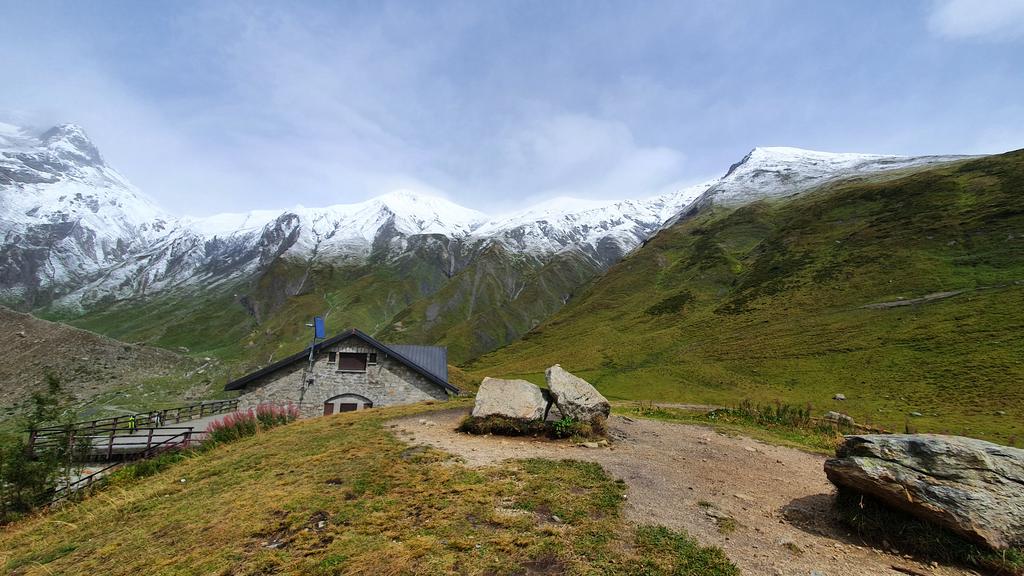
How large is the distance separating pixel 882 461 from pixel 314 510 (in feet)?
45.2

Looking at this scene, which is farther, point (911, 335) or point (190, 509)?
point (911, 335)

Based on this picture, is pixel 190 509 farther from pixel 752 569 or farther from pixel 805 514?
Answer: pixel 805 514

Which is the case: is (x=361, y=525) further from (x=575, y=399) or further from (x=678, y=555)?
(x=575, y=399)

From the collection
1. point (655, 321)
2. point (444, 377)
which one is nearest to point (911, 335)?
point (655, 321)

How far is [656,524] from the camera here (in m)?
9.55

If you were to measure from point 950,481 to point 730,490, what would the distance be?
498 centimetres

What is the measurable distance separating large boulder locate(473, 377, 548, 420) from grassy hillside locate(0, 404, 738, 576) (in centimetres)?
462

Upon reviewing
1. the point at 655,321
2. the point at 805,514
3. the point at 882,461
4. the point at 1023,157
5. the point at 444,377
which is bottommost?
the point at 805,514

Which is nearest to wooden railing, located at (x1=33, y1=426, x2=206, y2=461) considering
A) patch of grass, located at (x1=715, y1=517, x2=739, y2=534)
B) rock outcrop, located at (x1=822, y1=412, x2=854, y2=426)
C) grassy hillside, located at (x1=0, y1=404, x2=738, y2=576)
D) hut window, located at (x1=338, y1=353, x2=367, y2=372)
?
grassy hillside, located at (x1=0, y1=404, x2=738, y2=576)

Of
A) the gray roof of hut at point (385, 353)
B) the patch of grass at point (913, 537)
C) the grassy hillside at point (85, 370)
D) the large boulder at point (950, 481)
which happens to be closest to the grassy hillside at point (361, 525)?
the patch of grass at point (913, 537)

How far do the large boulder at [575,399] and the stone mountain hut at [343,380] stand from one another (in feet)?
58.9

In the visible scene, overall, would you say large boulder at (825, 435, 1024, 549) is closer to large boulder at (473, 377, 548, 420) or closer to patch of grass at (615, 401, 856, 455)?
patch of grass at (615, 401, 856, 455)

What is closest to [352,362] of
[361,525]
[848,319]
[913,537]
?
[361,525]

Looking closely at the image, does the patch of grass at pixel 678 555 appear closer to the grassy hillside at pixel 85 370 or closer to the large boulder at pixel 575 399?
the large boulder at pixel 575 399
